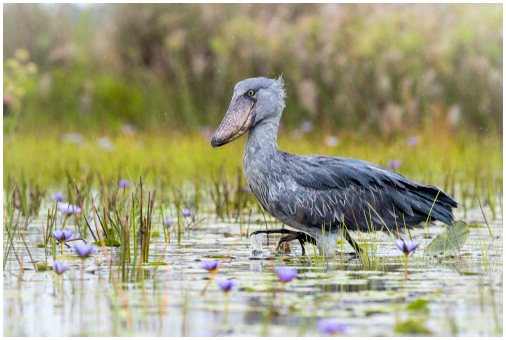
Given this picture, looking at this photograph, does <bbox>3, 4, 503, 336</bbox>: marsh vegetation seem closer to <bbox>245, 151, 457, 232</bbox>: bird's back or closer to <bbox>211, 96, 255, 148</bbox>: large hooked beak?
<bbox>245, 151, 457, 232</bbox>: bird's back

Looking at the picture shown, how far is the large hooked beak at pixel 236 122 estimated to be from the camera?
23.2 ft

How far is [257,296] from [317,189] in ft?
6.44

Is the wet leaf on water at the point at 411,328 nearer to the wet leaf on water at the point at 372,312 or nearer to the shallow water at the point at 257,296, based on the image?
the shallow water at the point at 257,296

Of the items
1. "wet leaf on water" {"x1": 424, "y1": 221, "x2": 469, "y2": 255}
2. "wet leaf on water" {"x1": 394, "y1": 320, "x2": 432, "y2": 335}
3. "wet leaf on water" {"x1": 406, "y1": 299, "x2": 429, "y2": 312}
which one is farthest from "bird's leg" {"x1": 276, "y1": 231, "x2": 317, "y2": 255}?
"wet leaf on water" {"x1": 394, "y1": 320, "x2": 432, "y2": 335}

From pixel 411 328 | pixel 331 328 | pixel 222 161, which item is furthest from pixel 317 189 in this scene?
pixel 222 161

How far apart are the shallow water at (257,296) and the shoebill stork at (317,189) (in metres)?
0.29

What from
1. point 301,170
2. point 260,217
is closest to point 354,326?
point 301,170

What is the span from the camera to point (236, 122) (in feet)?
23.3


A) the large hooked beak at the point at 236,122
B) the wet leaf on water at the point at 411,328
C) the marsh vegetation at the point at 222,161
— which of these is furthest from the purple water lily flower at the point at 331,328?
the large hooked beak at the point at 236,122

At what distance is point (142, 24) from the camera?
59.3 feet

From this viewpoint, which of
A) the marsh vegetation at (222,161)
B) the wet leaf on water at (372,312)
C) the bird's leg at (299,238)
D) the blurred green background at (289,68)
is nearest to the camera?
the wet leaf on water at (372,312)

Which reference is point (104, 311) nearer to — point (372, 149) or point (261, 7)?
point (372, 149)

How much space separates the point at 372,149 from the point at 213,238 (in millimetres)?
6134

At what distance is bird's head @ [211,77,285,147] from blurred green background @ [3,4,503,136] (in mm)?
7387
